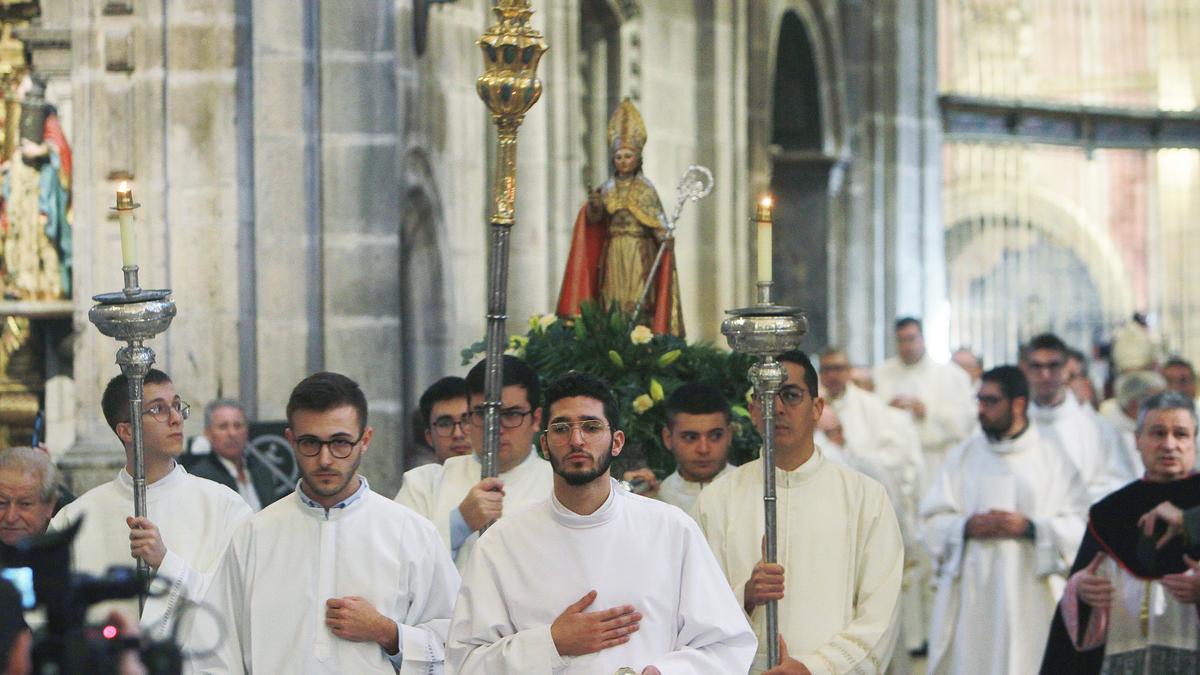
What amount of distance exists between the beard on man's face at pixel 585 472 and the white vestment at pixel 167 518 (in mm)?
1495

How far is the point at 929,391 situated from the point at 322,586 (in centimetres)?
993

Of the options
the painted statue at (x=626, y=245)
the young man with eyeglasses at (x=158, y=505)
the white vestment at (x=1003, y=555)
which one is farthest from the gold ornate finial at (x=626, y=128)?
the young man with eyeglasses at (x=158, y=505)

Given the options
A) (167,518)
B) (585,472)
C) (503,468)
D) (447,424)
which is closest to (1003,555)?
(447,424)

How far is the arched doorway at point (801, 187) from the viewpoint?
21.0 metres

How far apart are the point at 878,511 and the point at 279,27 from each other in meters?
4.64

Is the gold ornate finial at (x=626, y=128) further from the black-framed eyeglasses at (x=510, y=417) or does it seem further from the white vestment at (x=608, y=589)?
the white vestment at (x=608, y=589)

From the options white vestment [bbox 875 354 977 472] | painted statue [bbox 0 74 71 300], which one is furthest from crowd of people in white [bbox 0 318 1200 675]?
white vestment [bbox 875 354 977 472]

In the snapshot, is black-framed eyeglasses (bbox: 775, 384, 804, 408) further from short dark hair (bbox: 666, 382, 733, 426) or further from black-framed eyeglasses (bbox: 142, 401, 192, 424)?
black-framed eyeglasses (bbox: 142, 401, 192, 424)

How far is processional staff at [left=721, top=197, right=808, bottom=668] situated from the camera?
242 inches

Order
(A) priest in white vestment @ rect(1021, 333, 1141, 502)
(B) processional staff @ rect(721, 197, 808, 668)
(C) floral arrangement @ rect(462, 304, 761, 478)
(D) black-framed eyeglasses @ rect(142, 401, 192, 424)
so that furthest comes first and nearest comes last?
(A) priest in white vestment @ rect(1021, 333, 1141, 502) → (C) floral arrangement @ rect(462, 304, 761, 478) → (D) black-framed eyeglasses @ rect(142, 401, 192, 424) → (B) processional staff @ rect(721, 197, 808, 668)

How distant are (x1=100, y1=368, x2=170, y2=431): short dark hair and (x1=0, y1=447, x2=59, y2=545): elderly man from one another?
331mm

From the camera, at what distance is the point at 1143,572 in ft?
25.4

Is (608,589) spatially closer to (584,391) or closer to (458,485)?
(584,391)

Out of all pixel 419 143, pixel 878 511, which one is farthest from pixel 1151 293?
pixel 878 511
